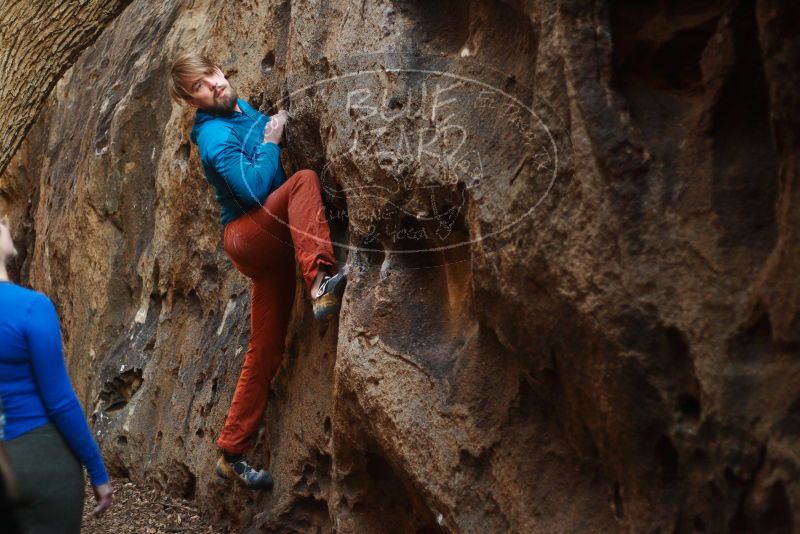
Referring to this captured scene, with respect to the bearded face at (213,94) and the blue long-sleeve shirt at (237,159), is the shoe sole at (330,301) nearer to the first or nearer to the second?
the blue long-sleeve shirt at (237,159)

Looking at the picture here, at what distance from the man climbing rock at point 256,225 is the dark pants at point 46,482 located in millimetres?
1548

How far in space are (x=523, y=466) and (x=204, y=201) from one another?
3385mm

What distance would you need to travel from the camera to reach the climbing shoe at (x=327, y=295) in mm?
4629

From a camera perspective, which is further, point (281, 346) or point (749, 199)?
point (281, 346)

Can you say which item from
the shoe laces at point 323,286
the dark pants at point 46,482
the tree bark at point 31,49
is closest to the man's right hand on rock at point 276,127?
the shoe laces at point 323,286

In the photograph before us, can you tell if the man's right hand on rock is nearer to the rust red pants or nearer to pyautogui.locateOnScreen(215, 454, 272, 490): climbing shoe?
the rust red pants

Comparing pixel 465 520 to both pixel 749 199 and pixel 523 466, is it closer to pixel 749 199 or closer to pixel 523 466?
pixel 523 466

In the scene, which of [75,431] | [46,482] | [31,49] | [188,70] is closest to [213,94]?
[188,70]

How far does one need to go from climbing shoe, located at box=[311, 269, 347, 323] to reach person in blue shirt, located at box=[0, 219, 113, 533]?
1450 millimetres

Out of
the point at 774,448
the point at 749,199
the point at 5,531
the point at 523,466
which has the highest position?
the point at 749,199

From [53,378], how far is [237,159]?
1.70 metres

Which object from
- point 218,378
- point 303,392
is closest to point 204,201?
point 218,378

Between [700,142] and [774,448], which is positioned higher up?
[700,142]

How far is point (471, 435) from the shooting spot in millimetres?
3943
